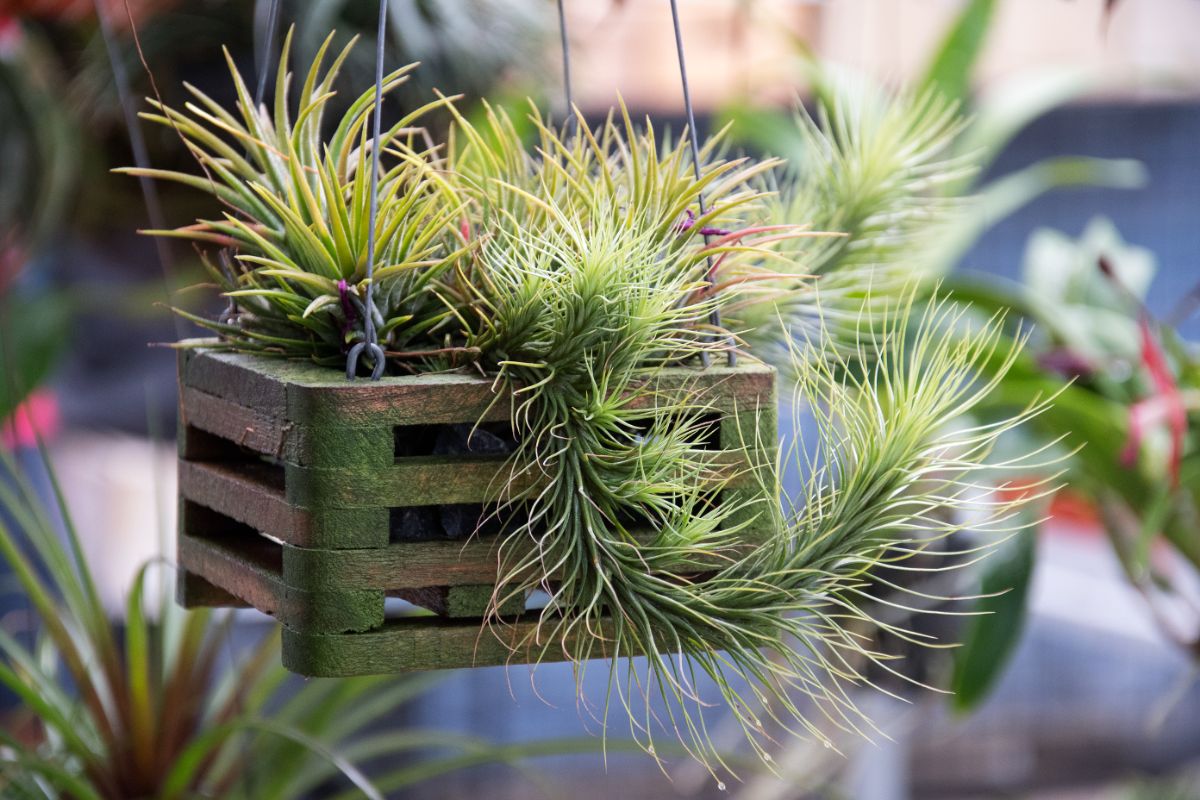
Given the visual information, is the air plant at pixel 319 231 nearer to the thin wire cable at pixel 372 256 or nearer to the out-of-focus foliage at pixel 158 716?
the thin wire cable at pixel 372 256

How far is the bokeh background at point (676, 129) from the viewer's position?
1.37 metres

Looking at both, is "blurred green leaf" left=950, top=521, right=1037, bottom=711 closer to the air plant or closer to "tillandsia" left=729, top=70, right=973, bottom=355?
"tillandsia" left=729, top=70, right=973, bottom=355

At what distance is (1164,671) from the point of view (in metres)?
2.33

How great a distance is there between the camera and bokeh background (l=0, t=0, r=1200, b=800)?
53.8 inches

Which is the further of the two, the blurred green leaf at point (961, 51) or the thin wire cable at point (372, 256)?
the blurred green leaf at point (961, 51)

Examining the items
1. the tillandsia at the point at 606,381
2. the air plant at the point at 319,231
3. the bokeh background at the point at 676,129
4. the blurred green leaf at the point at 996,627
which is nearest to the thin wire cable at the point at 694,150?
the tillandsia at the point at 606,381

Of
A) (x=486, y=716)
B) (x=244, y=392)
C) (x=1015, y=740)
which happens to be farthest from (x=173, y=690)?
(x=1015, y=740)

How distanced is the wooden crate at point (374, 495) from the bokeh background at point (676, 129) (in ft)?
1.24

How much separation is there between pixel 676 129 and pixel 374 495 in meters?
1.85

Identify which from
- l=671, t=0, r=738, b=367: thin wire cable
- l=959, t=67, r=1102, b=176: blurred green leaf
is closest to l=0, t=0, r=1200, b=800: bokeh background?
l=959, t=67, r=1102, b=176: blurred green leaf

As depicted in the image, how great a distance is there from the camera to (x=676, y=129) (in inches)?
88.5

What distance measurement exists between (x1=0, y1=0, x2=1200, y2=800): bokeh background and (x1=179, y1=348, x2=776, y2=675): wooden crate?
38 centimetres

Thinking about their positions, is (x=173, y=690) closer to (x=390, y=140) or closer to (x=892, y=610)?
(x=390, y=140)

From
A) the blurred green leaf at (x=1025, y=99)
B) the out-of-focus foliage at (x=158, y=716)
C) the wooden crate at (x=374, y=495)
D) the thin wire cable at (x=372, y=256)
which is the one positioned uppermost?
the blurred green leaf at (x=1025, y=99)
